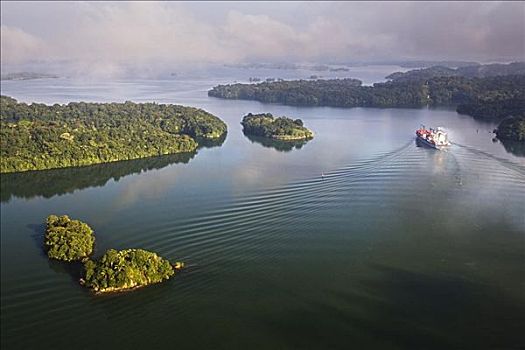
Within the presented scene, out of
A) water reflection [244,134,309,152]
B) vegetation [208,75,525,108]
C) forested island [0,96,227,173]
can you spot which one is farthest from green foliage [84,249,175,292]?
vegetation [208,75,525,108]

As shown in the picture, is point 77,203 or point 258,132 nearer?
point 77,203

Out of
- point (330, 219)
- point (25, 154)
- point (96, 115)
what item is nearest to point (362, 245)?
point (330, 219)

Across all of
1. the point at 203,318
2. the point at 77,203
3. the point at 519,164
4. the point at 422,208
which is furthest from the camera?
the point at 519,164

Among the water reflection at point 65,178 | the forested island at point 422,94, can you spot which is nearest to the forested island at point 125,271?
the water reflection at point 65,178

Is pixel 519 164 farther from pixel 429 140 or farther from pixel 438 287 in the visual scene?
pixel 438 287

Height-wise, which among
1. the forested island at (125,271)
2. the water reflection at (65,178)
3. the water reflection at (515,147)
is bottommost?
the forested island at (125,271)

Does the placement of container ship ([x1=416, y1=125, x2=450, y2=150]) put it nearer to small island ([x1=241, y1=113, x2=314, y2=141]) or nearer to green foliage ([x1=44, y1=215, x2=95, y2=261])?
small island ([x1=241, y1=113, x2=314, y2=141])

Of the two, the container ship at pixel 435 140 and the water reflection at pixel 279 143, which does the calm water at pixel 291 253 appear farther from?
the water reflection at pixel 279 143
